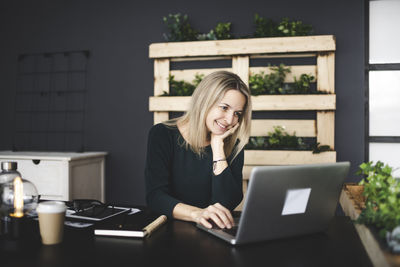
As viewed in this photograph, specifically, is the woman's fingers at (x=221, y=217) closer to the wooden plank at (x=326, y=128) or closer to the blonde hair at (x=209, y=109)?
the blonde hair at (x=209, y=109)

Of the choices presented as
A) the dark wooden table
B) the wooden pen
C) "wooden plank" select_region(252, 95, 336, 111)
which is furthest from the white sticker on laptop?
"wooden plank" select_region(252, 95, 336, 111)

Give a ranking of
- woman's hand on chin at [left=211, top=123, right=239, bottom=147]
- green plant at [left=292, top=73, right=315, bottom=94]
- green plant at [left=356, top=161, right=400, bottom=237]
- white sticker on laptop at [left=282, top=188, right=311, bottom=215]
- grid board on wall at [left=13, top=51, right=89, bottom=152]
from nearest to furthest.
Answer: green plant at [left=356, top=161, right=400, bottom=237] → white sticker on laptop at [left=282, top=188, right=311, bottom=215] → woman's hand on chin at [left=211, top=123, right=239, bottom=147] → green plant at [left=292, top=73, right=315, bottom=94] → grid board on wall at [left=13, top=51, right=89, bottom=152]

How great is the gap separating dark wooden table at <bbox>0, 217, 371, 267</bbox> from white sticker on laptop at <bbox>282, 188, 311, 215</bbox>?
Result: 0.11 m

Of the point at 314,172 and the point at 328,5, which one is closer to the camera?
the point at 314,172

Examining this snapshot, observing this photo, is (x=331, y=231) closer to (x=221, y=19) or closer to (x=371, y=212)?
(x=371, y=212)

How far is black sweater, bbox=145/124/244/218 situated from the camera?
169cm

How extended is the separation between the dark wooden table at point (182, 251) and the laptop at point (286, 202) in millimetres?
36

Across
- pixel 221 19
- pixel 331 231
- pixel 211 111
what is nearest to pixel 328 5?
pixel 221 19

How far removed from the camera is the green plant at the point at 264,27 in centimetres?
308

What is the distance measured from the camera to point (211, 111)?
178cm

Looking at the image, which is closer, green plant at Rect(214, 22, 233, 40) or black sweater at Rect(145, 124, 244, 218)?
black sweater at Rect(145, 124, 244, 218)

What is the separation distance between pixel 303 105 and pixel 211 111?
147 centimetres

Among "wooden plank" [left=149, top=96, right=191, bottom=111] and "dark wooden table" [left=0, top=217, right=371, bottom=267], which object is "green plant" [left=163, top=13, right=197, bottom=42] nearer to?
"wooden plank" [left=149, top=96, right=191, bottom=111]

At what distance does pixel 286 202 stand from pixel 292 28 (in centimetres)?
237
